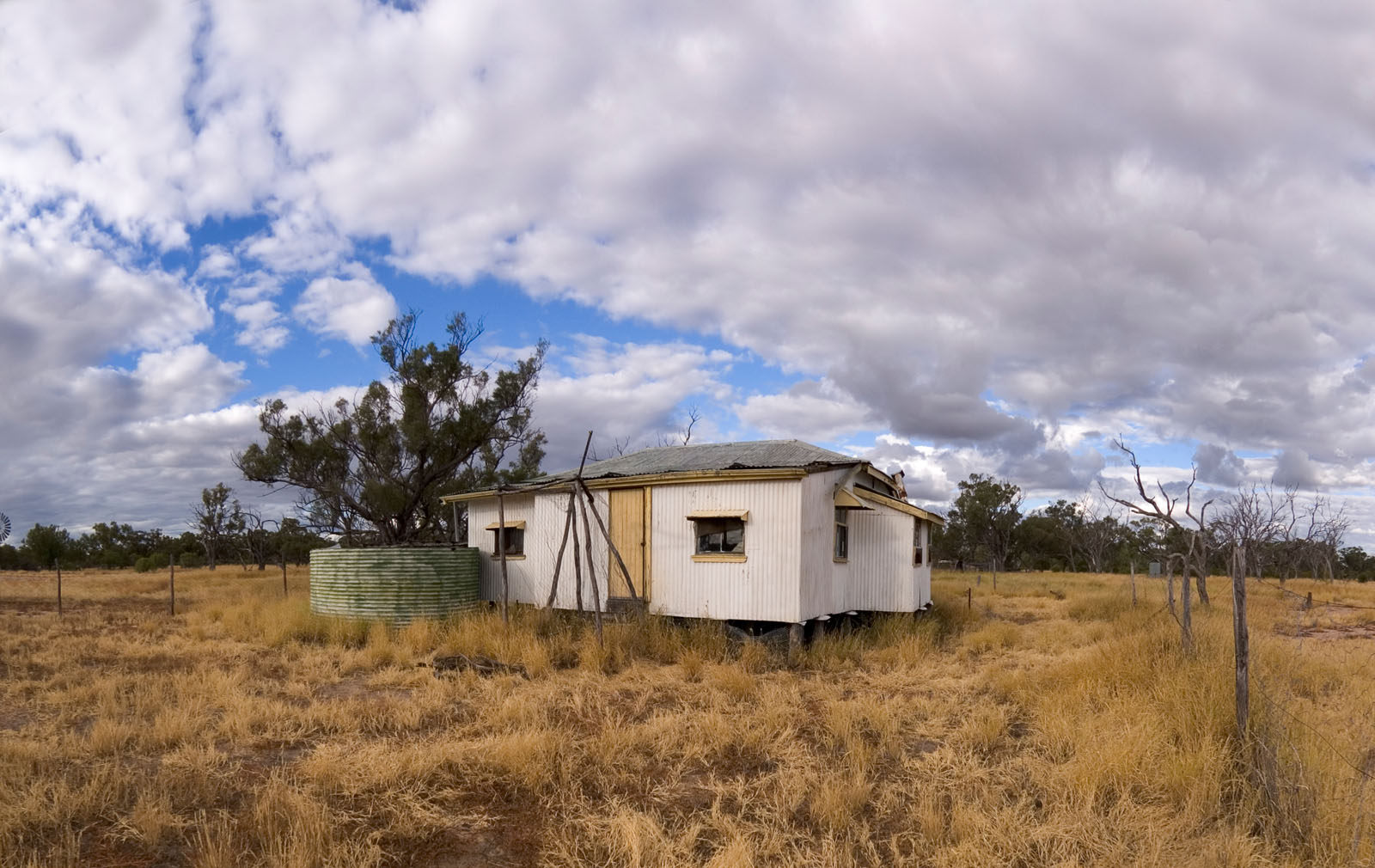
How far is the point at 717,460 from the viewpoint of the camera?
52.1 feet

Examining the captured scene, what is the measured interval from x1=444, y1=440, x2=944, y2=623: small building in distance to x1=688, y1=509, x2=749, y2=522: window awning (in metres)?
0.02

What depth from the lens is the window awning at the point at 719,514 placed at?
1375 cm

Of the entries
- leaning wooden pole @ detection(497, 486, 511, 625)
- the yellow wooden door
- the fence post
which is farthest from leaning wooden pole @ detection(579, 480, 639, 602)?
the fence post

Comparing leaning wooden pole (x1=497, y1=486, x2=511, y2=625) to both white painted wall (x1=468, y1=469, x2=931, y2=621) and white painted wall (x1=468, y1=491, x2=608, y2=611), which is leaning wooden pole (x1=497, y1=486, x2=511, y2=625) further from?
white painted wall (x1=468, y1=469, x2=931, y2=621)

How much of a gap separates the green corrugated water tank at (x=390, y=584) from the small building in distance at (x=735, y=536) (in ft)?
4.96

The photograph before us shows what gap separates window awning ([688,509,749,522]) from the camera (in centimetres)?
1375

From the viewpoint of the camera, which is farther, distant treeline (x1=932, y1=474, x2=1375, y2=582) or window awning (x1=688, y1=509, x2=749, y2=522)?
distant treeline (x1=932, y1=474, x2=1375, y2=582)

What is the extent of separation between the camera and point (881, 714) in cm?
870

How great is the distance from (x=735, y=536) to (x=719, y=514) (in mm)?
480

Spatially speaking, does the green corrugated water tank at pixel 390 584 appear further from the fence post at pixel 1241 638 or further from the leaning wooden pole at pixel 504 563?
the fence post at pixel 1241 638

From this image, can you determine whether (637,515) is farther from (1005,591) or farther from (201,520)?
(201,520)

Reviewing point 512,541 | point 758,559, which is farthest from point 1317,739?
point 512,541

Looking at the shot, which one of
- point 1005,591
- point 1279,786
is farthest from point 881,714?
point 1005,591

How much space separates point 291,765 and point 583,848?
3.04 m
